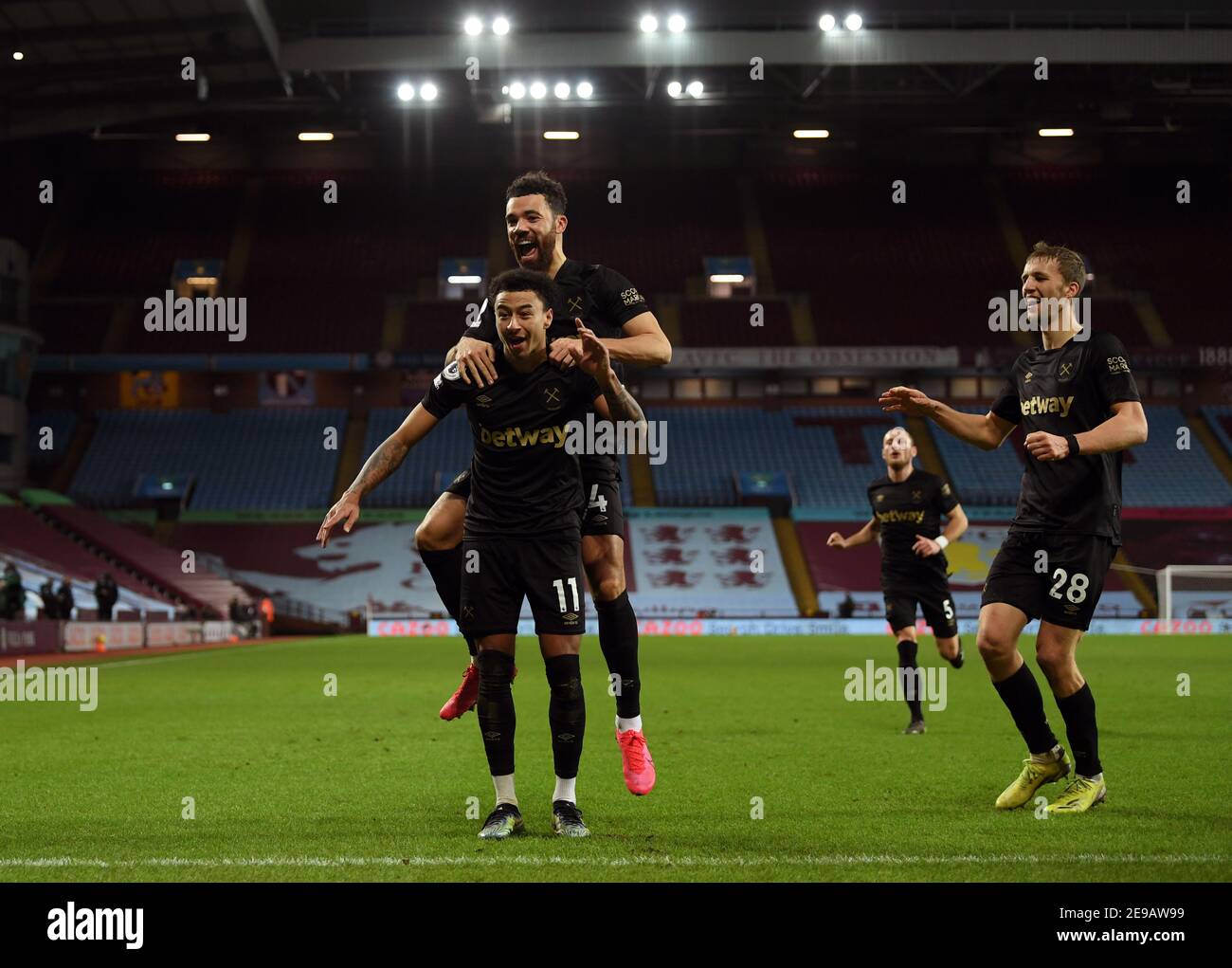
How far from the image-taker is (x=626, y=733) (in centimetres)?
675

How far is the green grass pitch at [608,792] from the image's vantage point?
5.31 meters

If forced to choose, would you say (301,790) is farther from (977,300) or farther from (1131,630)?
(977,300)

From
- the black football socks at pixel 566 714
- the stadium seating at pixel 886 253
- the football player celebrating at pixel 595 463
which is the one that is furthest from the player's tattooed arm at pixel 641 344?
the stadium seating at pixel 886 253

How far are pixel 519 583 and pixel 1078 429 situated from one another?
119 inches

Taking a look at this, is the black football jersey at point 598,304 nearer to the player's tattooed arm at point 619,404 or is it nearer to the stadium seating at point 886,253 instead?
the player's tattooed arm at point 619,404

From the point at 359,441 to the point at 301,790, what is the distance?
43571mm

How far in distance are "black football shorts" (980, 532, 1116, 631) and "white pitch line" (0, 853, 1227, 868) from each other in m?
1.72

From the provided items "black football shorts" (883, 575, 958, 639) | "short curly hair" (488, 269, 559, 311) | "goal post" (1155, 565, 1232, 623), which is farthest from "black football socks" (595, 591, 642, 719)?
"goal post" (1155, 565, 1232, 623)

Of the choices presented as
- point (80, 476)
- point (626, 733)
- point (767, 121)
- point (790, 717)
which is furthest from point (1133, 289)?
point (626, 733)

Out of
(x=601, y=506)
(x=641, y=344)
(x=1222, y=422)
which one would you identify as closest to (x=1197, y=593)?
(x=1222, y=422)

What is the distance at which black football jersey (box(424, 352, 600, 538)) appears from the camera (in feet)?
20.7

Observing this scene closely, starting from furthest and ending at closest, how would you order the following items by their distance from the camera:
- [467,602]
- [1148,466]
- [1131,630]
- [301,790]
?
[1148,466] → [1131,630] → [301,790] → [467,602]

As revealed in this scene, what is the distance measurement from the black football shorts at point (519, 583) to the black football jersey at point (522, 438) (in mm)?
61
